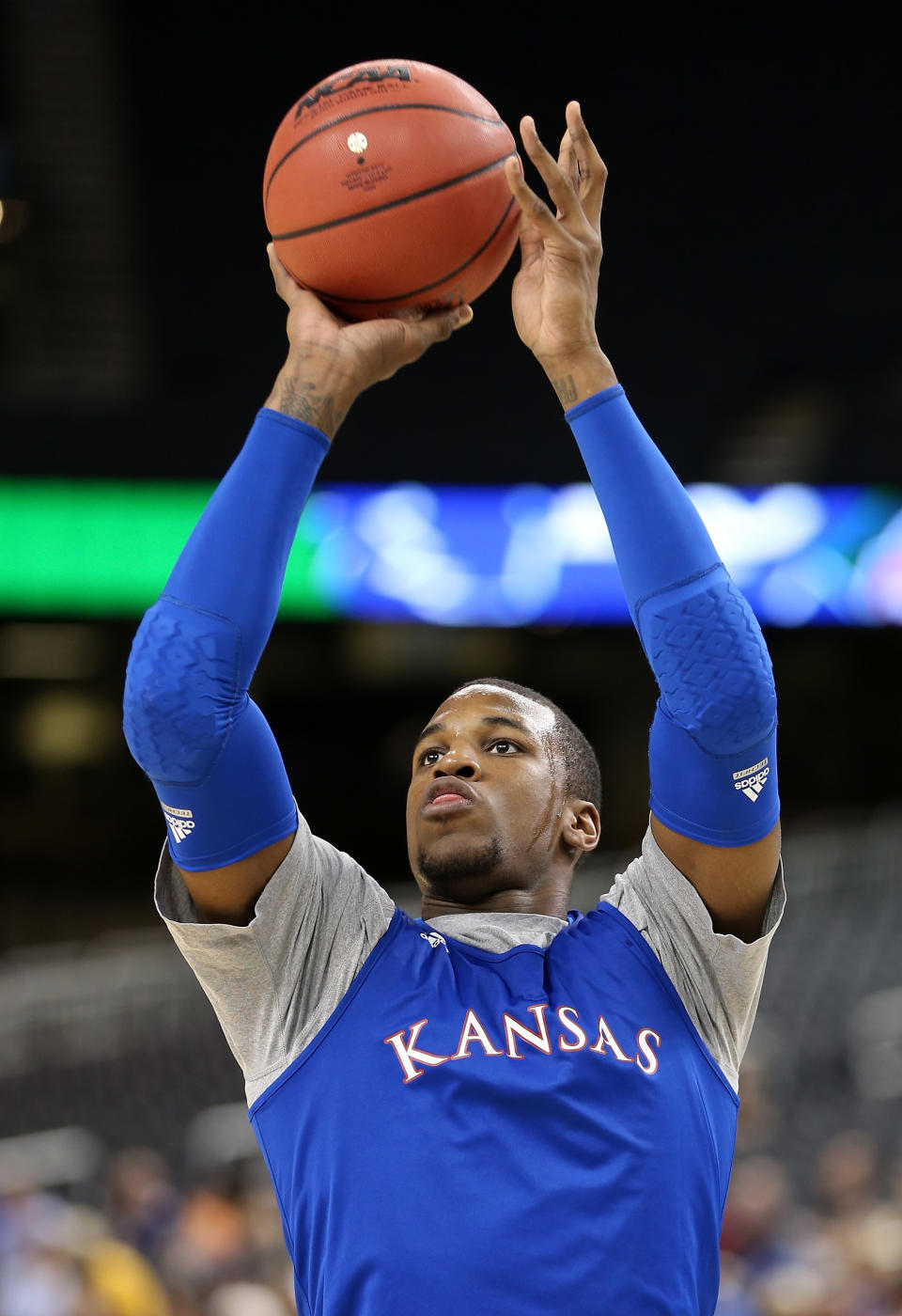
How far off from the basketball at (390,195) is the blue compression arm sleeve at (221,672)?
0.38m

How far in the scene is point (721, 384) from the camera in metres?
11.7

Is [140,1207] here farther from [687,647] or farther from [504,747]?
[687,647]

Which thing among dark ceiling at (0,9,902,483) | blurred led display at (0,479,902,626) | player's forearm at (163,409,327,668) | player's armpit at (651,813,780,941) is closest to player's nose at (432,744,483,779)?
player's armpit at (651,813,780,941)

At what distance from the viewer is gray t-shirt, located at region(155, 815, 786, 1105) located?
6.36 ft

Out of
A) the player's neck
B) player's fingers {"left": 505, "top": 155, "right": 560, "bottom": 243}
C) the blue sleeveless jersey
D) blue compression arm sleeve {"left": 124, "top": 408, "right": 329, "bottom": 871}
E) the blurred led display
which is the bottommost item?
the blurred led display

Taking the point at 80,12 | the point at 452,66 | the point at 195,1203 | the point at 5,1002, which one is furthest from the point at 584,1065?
the point at 80,12

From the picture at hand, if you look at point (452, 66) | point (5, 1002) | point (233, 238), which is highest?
point (452, 66)

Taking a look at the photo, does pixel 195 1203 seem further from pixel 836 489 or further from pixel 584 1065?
pixel 836 489

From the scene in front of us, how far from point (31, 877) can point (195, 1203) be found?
665 cm

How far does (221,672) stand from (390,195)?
880 mm

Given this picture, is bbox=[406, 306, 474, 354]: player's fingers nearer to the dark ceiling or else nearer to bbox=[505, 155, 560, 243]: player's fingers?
bbox=[505, 155, 560, 243]: player's fingers

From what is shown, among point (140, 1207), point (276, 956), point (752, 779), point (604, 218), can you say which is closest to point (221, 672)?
point (276, 956)

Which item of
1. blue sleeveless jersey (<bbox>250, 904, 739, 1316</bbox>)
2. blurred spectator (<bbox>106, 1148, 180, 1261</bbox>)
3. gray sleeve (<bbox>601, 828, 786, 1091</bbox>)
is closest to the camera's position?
blue sleeveless jersey (<bbox>250, 904, 739, 1316</bbox>)

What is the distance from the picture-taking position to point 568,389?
6.96 feet
